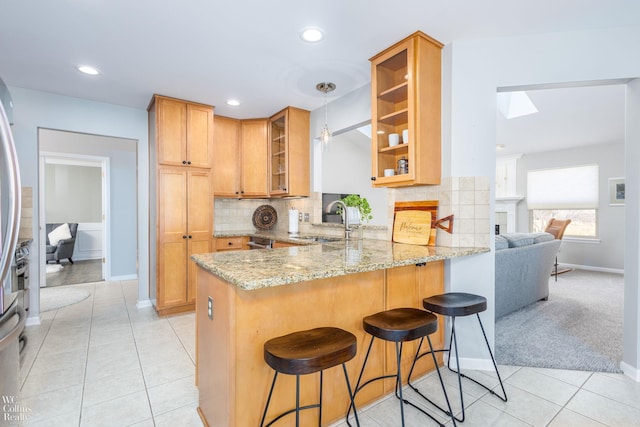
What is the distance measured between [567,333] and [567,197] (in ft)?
14.8

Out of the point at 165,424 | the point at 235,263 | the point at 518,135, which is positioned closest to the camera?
the point at 235,263

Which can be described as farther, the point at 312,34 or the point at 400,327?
the point at 312,34

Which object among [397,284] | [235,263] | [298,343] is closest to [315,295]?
[298,343]

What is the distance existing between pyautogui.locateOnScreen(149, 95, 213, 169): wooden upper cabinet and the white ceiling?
300mm

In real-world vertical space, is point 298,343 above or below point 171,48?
below

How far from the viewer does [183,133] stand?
360cm

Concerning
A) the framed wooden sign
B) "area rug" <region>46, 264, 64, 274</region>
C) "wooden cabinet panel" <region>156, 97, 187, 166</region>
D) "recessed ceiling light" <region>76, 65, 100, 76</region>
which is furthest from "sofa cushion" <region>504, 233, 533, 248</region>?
"area rug" <region>46, 264, 64, 274</region>

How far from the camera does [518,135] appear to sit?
5.36 meters

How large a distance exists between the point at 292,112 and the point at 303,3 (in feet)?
6.61

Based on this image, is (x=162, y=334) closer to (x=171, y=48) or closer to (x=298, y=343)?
(x=298, y=343)

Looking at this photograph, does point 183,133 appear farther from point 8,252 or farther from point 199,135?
point 8,252

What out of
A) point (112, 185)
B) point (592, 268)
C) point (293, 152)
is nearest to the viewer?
point (293, 152)

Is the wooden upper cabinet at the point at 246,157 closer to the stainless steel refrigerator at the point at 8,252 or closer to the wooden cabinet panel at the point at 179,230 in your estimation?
the wooden cabinet panel at the point at 179,230

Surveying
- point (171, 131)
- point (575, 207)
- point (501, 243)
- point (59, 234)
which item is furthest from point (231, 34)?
point (575, 207)
